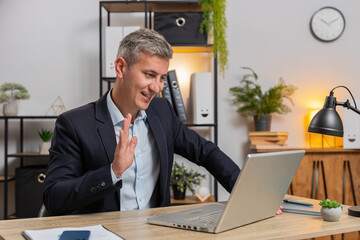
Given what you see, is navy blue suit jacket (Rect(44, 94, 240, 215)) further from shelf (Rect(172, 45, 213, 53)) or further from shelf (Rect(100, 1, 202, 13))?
shelf (Rect(100, 1, 202, 13))

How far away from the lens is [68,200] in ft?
4.80

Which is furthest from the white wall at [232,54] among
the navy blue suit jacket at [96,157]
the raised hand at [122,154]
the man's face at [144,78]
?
the raised hand at [122,154]

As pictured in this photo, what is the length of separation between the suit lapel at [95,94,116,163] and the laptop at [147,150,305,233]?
A: 0.39 metres

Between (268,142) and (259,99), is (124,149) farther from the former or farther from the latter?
(259,99)

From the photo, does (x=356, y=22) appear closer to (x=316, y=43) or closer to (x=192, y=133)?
(x=316, y=43)

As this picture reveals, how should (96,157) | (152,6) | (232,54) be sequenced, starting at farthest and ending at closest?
(232,54) → (152,6) → (96,157)

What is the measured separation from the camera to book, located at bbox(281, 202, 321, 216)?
1484 millimetres

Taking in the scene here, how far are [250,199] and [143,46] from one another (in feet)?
2.43

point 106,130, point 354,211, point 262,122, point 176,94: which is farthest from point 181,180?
point 354,211

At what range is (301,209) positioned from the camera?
1.53 m

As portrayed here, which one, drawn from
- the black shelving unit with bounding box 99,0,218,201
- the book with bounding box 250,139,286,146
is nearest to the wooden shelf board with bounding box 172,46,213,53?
the black shelving unit with bounding box 99,0,218,201

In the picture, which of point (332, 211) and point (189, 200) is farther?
point (189, 200)

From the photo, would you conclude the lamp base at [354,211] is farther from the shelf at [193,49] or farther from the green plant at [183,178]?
the shelf at [193,49]

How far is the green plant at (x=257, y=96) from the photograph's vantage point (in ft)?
10.5
